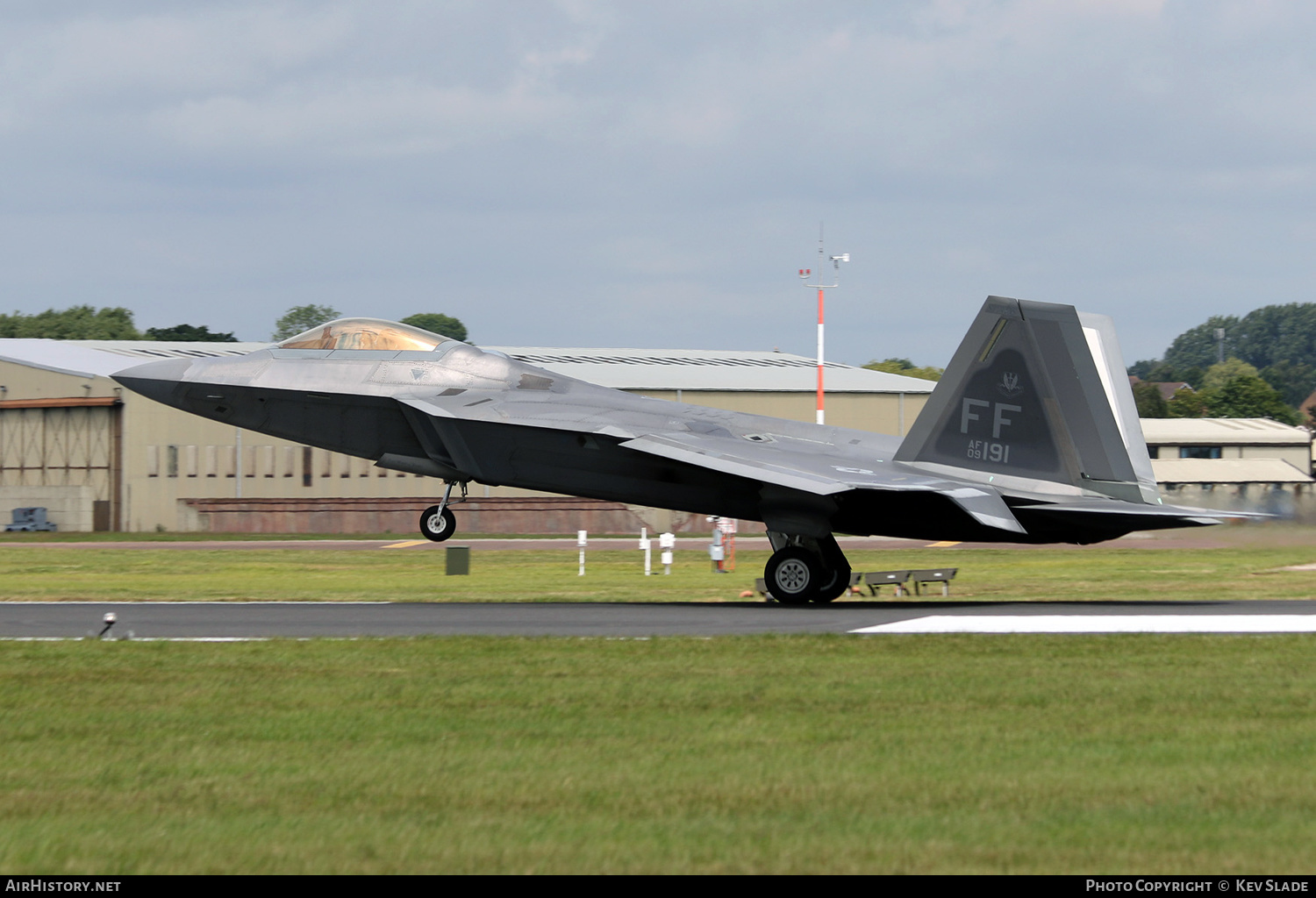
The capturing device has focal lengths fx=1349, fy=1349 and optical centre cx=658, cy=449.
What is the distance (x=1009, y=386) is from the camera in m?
19.0

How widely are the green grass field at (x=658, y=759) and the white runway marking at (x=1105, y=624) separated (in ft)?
6.76

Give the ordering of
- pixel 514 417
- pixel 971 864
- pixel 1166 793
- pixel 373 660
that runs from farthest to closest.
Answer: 1. pixel 514 417
2. pixel 373 660
3. pixel 1166 793
4. pixel 971 864

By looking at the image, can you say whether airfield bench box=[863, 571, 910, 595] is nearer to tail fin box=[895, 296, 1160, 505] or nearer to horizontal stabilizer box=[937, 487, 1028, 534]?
tail fin box=[895, 296, 1160, 505]

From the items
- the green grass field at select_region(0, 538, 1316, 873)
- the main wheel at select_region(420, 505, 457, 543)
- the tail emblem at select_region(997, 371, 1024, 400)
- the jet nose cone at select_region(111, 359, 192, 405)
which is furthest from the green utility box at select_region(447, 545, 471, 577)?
the green grass field at select_region(0, 538, 1316, 873)

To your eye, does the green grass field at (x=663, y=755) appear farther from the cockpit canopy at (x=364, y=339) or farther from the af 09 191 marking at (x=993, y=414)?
the cockpit canopy at (x=364, y=339)

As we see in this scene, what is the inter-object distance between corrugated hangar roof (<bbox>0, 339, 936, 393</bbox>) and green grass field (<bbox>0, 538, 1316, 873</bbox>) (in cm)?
4596

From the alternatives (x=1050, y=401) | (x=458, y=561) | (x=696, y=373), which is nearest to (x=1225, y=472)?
(x=696, y=373)

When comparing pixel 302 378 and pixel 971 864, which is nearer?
pixel 971 864

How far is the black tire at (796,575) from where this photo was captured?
65.6 feet

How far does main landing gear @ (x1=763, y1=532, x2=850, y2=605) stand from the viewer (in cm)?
2002

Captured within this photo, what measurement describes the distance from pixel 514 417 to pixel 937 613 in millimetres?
6601
